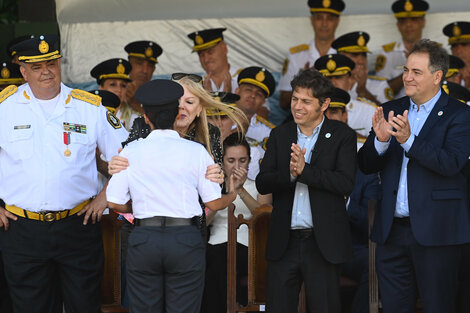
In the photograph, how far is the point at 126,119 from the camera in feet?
19.8

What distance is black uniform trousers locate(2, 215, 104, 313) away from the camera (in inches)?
161

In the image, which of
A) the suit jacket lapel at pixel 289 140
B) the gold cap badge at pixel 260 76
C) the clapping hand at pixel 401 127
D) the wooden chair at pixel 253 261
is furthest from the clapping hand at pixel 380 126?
the gold cap badge at pixel 260 76

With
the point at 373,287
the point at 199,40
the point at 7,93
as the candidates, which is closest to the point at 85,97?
the point at 7,93

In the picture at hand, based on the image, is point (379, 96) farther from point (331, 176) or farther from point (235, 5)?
point (331, 176)

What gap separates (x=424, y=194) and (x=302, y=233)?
66 cm

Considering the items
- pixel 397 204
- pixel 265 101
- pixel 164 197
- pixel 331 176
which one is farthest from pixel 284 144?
pixel 265 101

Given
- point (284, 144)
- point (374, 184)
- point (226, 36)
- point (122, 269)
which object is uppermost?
point (226, 36)

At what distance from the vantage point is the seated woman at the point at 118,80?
6027 mm

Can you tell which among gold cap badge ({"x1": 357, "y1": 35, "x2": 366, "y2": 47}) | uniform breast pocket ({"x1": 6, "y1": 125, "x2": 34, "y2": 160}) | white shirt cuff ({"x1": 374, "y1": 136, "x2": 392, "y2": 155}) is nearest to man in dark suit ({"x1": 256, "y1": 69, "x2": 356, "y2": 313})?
white shirt cuff ({"x1": 374, "y1": 136, "x2": 392, "y2": 155})

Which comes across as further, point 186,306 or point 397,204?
point 397,204

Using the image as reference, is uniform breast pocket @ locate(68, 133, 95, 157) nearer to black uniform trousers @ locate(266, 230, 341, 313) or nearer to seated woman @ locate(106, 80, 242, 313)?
seated woman @ locate(106, 80, 242, 313)

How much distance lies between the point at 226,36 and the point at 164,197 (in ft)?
13.3

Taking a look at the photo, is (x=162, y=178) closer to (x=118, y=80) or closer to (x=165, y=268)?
(x=165, y=268)

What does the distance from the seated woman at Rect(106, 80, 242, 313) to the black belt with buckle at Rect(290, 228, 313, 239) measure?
2.29 ft
